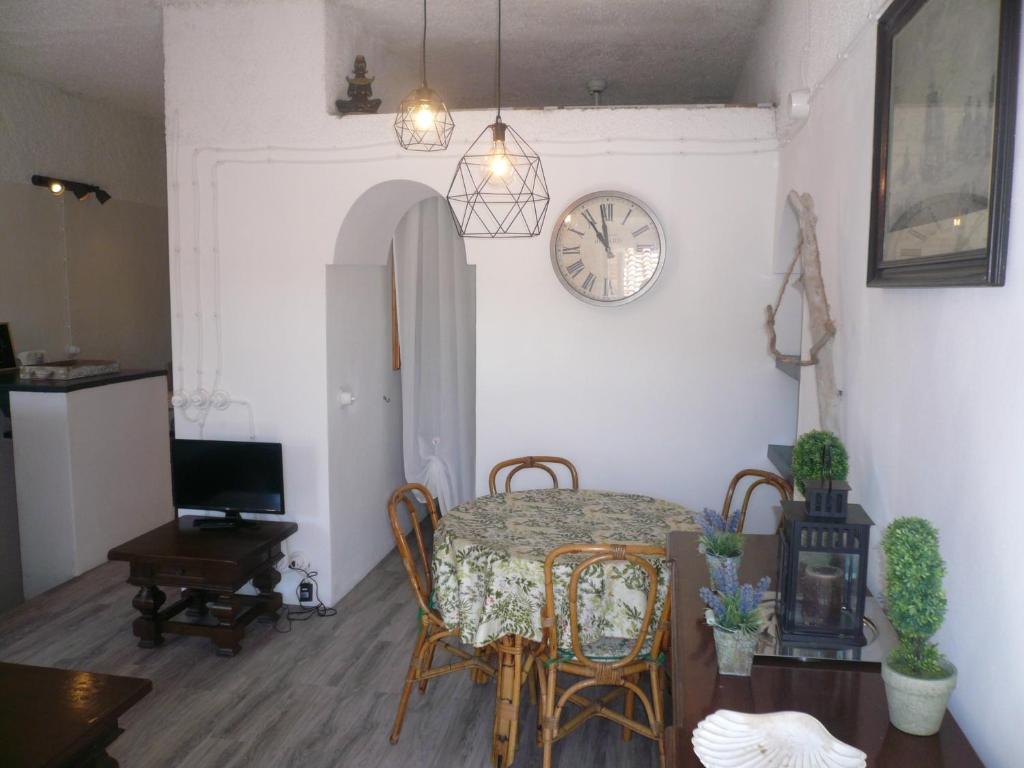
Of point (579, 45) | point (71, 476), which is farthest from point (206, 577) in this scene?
point (579, 45)

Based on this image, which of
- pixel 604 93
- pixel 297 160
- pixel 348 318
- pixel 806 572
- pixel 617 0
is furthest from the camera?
pixel 604 93

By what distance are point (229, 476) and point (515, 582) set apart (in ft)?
5.92

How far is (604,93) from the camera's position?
509cm

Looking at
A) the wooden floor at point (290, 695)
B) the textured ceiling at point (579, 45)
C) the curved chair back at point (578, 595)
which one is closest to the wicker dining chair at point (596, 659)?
the curved chair back at point (578, 595)

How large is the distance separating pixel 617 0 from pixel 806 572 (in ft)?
9.19

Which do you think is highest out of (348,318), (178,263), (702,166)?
(702,166)

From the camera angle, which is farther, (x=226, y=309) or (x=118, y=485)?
(x=118, y=485)

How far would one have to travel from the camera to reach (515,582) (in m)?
2.50

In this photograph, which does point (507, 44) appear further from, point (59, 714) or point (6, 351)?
point (59, 714)

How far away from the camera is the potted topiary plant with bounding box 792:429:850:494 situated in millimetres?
1659

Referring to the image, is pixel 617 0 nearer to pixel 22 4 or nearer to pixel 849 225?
pixel 849 225

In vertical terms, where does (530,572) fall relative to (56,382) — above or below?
below

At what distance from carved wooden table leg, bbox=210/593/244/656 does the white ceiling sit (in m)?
2.69

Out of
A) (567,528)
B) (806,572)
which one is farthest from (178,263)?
(806,572)
